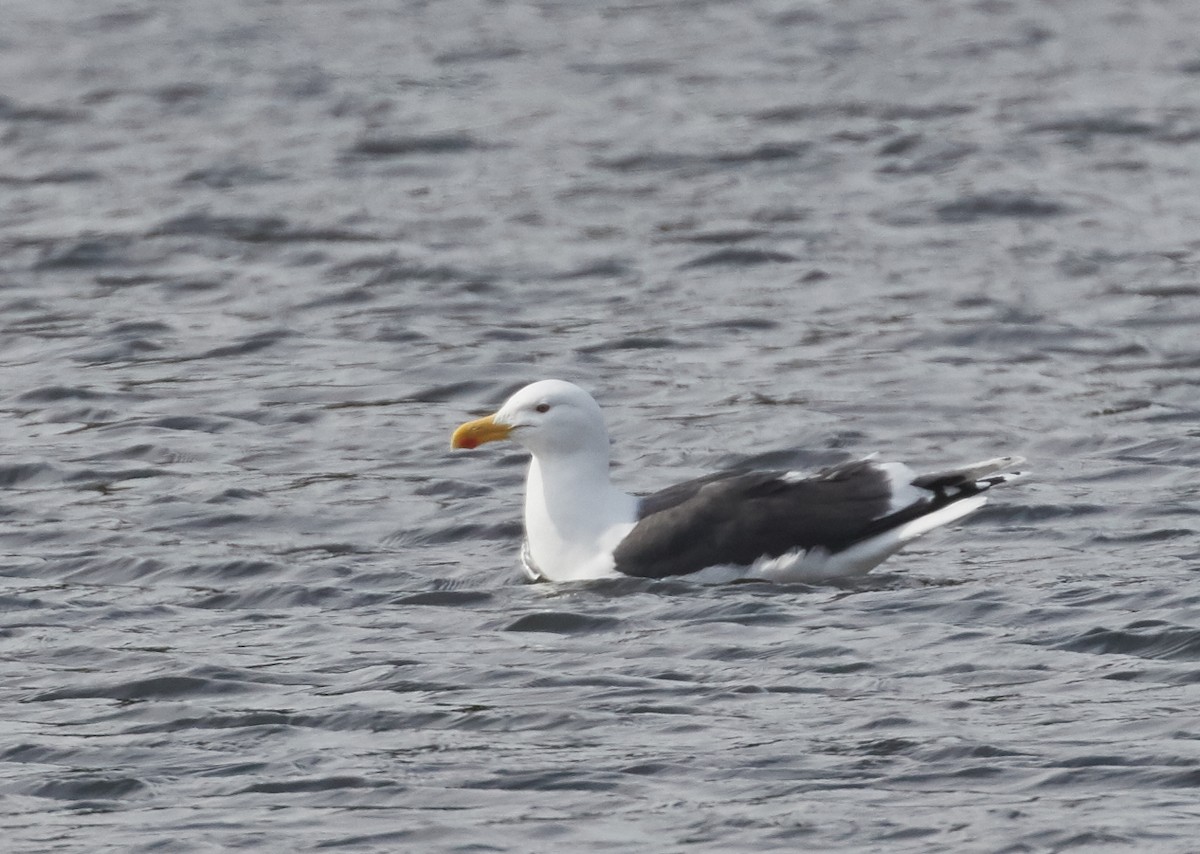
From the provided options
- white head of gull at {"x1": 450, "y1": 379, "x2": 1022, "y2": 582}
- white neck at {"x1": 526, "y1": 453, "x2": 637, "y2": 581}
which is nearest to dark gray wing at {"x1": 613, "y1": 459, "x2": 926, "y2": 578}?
white head of gull at {"x1": 450, "y1": 379, "x2": 1022, "y2": 582}

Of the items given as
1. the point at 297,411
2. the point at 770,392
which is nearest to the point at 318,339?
the point at 297,411

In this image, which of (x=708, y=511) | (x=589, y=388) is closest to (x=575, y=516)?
(x=708, y=511)

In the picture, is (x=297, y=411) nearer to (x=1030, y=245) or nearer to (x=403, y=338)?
(x=403, y=338)

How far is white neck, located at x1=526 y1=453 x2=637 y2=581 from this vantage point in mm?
12320

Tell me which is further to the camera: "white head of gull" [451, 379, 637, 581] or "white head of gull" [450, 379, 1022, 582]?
"white head of gull" [451, 379, 637, 581]

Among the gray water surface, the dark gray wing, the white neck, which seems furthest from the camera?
the white neck

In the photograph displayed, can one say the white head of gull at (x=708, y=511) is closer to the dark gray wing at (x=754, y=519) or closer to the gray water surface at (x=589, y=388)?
the dark gray wing at (x=754, y=519)

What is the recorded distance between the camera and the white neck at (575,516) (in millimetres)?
12320

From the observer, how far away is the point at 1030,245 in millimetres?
19562

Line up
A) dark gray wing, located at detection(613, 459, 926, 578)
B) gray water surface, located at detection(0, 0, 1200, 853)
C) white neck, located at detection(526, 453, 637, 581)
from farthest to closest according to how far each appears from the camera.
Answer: white neck, located at detection(526, 453, 637, 581), dark gray wing, located at detection(613, 459, 926, 578), gray water surface, located at detection(0, 0, 1200, 853)

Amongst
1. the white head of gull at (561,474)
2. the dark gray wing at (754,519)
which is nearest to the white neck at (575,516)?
the white head of gull at (561,474)

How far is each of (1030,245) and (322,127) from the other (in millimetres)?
7086

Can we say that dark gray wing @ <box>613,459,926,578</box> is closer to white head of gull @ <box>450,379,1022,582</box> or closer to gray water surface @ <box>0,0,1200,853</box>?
white head of gull @ <box>450,379,1022,582</box>

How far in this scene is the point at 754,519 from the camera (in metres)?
12.0
